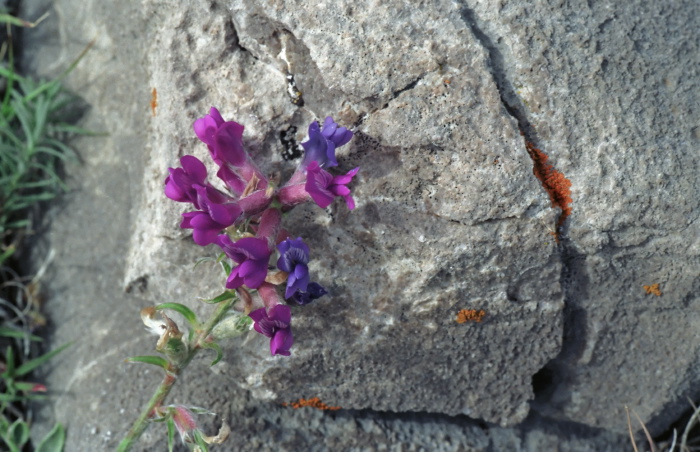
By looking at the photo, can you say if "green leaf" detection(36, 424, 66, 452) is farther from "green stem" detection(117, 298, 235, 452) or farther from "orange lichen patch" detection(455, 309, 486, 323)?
"orange lichen patch" detection(455, 309, 486, 323)

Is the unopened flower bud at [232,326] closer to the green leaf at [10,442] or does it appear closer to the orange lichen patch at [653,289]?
the green leaf at [10,442]

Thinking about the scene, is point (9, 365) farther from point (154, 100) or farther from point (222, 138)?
point (222, 138)

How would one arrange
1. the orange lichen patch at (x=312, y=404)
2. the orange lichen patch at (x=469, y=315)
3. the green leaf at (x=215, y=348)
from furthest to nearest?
the orange lichen patch at (x=312, y=404) < the orange lichen patch at (x=469, y=315) < the green leaf at (x=215, y=348)

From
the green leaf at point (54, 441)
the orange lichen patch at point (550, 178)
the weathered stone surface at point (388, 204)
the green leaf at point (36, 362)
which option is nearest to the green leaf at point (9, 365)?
the green leaf at point (36, 362)

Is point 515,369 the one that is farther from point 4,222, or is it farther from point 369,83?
point 4,222

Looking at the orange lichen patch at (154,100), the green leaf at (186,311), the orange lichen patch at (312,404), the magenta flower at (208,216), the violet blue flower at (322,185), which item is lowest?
the orange lichen patch at (312,404)

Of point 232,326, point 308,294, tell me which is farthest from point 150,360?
point 308,294

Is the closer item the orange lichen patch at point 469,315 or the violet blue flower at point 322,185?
the violet blue flower at point 322,185
